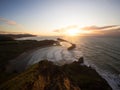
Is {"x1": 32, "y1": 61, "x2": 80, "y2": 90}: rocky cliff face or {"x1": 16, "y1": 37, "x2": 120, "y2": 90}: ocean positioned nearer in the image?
{"x1": 32, "y1": 61, "x2": 80, "y2": 90}: rocky cliff face

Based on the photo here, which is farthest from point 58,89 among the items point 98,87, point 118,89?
point 118,89

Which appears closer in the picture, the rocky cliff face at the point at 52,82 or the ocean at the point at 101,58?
the rocky cliff face at the point at 52,82

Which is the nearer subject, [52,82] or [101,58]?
[52,82]

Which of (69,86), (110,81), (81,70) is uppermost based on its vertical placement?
(69,86)

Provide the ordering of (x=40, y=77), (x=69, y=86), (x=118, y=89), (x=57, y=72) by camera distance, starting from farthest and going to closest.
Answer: (x=118, y=89) < (x=57, y=72) < (x=40, y=77) < (x=69, y=86)

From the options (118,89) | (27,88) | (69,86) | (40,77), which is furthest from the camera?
(118,89)

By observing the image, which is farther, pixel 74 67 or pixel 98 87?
pixel 74 67

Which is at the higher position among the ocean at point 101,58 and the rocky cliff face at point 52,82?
the rocky cliff face at point 52,82

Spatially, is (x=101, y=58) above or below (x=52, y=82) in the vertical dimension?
below

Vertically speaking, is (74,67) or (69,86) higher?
(69,86)

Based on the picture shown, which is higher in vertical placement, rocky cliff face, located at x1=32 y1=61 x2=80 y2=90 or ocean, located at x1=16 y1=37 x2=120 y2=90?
rocky cliff face, located at x1=32 y1=61 x2=80 y2=90

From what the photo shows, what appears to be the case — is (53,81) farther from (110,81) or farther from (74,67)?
(110,81)
